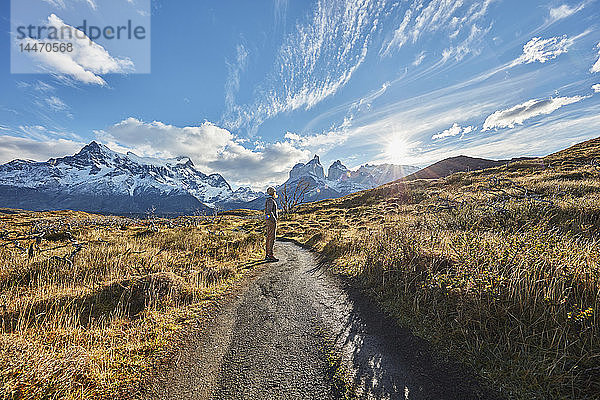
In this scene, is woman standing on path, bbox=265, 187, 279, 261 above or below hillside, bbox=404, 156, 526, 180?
below

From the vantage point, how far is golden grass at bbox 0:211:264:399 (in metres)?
3.22

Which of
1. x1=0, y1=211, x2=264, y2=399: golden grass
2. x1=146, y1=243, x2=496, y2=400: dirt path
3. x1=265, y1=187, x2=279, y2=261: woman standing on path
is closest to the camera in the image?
x1=0, y1=211, x2=264, y2=399: golden grass

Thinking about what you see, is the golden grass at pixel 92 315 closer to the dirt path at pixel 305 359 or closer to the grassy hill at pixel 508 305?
the dirt path at pixel 305 359

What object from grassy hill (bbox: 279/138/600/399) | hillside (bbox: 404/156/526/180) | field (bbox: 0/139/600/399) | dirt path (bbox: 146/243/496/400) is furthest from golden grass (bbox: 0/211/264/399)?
hillside (bbox: 404/156/526/180)

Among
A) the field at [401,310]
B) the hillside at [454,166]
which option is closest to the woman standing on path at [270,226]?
the field at [401,310]

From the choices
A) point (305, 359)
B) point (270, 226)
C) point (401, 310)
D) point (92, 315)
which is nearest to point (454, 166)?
point (270, 226)

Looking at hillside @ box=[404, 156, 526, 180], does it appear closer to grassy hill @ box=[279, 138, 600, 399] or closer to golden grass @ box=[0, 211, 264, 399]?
grassy hill @ box=[279, 138, 600, 399]

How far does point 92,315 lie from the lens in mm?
5230

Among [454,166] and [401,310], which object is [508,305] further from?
[454,166]

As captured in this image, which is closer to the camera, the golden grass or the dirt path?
the golden grass

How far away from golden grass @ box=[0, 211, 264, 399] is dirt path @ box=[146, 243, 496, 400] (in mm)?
824

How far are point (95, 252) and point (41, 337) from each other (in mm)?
6444

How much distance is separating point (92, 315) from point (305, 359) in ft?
16.4

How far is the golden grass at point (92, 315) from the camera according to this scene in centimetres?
322
